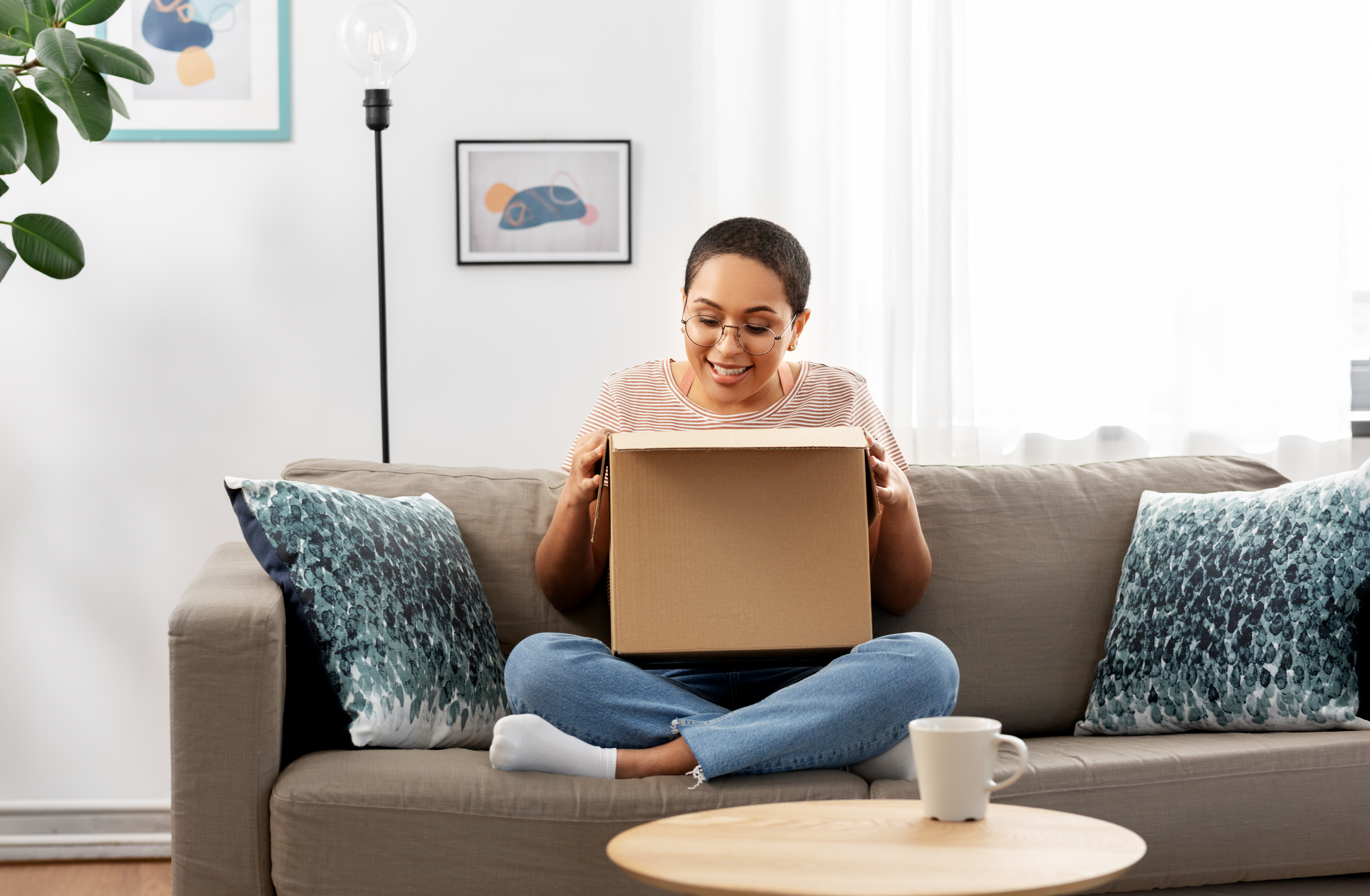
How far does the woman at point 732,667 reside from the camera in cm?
128

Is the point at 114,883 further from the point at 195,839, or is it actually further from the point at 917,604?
the point at 917,604

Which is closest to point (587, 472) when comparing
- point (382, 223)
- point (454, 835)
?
point (454, 835)

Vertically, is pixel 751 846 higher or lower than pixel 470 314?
lower

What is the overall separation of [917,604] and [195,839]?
107 cm

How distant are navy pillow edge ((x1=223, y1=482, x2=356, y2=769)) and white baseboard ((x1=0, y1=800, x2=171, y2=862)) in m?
0.96

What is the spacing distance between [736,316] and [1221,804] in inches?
35.2

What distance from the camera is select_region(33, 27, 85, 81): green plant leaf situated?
1.66 metres

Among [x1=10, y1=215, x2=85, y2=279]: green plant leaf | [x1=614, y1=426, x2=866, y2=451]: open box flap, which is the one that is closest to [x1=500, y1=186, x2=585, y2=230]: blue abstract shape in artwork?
[x1=10, y1=215, x2=85, y2=279]: green plant leaf

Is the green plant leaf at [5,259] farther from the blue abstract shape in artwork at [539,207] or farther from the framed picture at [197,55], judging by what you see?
the blue abstract shape in artwork at [539,207]

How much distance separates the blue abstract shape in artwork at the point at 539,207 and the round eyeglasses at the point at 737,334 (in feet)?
2.46

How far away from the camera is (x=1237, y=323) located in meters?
2.24

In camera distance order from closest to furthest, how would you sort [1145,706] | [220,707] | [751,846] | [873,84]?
1. [751,846]
2. [220,707]
3. [1145,706]
4. [873,84]

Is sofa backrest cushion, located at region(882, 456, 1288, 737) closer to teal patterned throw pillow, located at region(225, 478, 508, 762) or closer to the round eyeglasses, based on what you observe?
the round eyeglasses

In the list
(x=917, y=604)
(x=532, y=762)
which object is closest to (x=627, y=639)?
(x=532, y=762)
